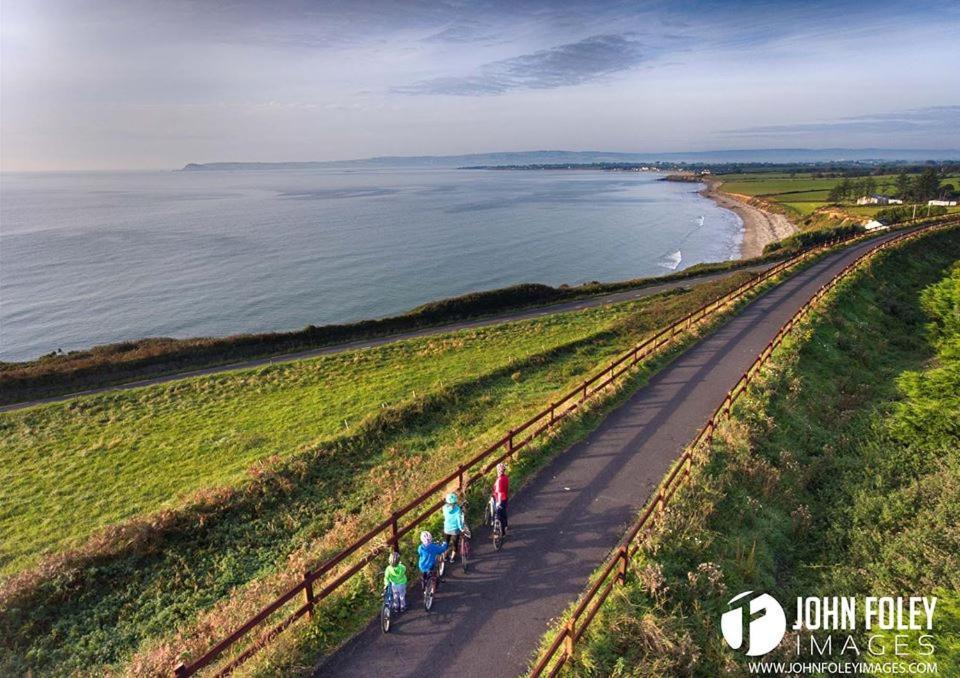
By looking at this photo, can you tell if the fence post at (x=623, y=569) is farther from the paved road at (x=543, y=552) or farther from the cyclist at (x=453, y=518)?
the cyclist at (x=453, y=518)

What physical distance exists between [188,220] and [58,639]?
156m

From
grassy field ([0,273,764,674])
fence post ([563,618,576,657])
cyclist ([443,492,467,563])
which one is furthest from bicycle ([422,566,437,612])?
grassy field ([0,273,764,674])

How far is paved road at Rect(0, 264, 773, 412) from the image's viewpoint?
37.4 m

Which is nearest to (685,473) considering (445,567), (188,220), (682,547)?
(682,547)

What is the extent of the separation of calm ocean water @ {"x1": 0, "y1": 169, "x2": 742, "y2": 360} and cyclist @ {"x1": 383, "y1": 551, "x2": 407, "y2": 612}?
163ft

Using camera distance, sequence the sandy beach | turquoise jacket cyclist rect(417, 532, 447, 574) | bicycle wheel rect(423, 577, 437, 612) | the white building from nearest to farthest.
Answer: turquoise jacket cyclist rect(417, 532, 447, 574), bicycle wheel rect(423, 577, 437, 612), the sandy beach, the white building

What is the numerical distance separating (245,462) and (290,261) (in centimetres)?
7012

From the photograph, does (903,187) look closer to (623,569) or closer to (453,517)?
(623,569)

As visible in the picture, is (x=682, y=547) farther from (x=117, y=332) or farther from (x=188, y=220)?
(x=188, y=220)

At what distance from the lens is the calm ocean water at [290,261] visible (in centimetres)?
5925

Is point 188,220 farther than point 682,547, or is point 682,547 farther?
point 188,220

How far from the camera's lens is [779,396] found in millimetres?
19125

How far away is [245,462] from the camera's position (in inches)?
828

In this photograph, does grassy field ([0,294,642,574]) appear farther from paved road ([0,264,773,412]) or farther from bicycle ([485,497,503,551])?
bicycle ([485,497,503,551])
